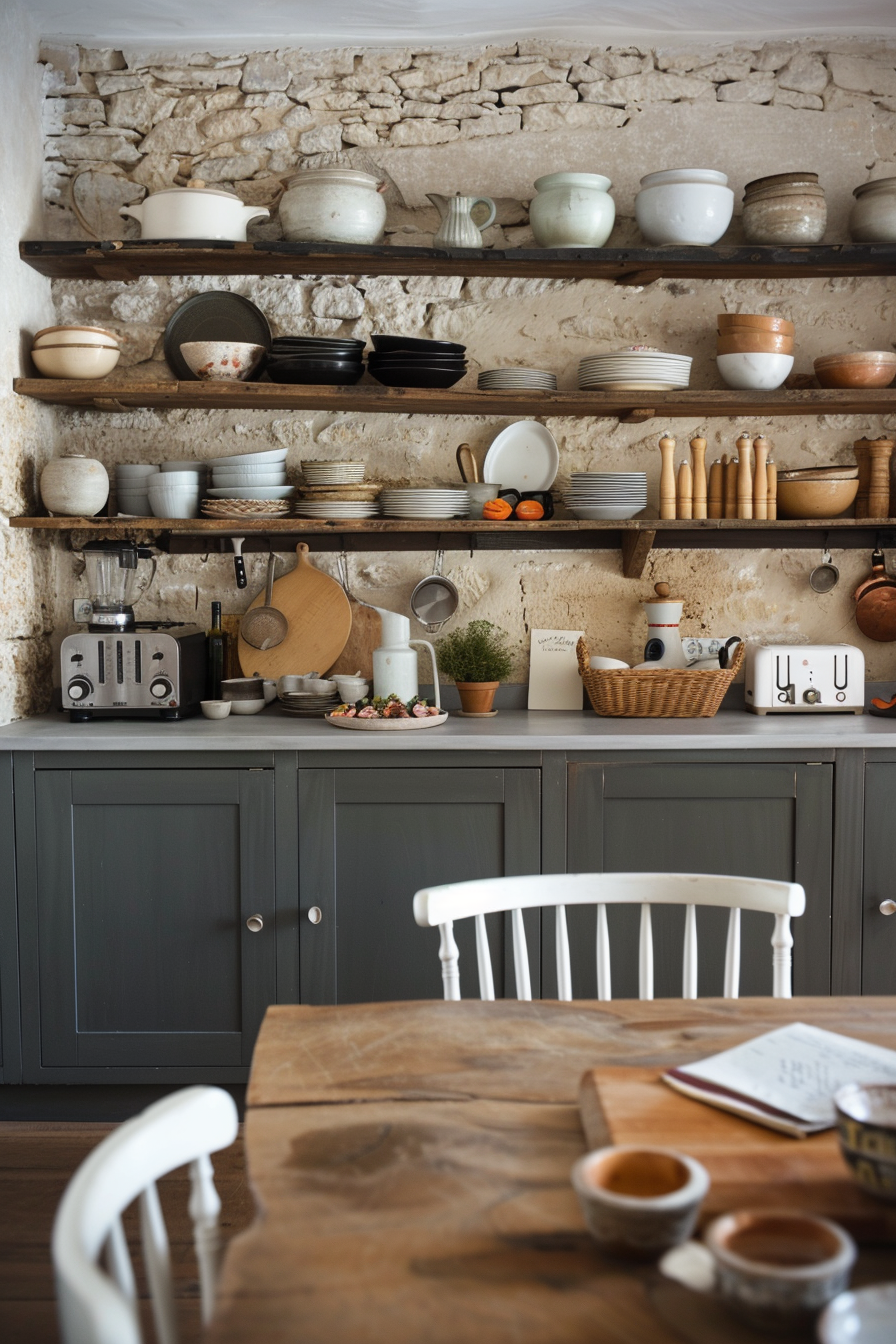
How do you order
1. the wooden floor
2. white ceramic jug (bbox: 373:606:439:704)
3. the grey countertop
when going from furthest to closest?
white ceramic jug (bbox: 373:606:439:704)
the grey countertop
the wooden floor

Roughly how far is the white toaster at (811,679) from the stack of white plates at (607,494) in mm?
579

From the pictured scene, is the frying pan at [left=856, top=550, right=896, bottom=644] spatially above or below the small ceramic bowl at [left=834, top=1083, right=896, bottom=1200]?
above

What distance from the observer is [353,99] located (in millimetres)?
3500

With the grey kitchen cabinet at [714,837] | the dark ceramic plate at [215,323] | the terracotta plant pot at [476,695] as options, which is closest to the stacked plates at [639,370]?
the terracotta plant pot at [476,695]

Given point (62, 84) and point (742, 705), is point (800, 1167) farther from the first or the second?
point (62, 84)

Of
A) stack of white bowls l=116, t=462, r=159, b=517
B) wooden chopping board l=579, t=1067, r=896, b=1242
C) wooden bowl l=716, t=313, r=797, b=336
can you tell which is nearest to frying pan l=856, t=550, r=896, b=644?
wooden bowl l=716, t=313, r=797, b=336

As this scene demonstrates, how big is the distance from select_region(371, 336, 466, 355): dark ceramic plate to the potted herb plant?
822 millimetres

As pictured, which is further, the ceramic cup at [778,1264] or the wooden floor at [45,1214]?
the wooden floor at [45,1214]

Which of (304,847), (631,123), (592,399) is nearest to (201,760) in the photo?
(304,847)

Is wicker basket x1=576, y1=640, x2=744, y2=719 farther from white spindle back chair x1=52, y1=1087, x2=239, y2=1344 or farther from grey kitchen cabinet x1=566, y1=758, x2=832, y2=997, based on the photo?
white spindle back chair x1=52, y1=1087, x2=239, y2=1344

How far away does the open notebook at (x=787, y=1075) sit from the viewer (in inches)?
40.8

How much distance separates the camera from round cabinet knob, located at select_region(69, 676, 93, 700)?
3.09 metres

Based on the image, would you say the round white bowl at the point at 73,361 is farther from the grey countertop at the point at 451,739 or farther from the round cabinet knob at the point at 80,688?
the grey countertop at the point at 451,739

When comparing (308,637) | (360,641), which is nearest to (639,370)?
(360,641)
